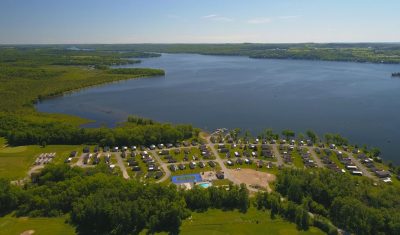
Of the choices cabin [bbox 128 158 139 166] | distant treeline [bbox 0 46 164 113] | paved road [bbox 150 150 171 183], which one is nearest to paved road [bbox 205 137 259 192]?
paved road [bbox 150 150 171 183]

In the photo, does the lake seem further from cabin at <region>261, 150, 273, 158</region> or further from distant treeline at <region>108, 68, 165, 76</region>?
cabin at <region>261, 150, 273, 158</region>

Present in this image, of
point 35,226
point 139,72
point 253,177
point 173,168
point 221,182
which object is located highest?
point 139,72

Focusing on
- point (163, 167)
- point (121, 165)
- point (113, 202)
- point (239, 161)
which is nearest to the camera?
point (113, 202)

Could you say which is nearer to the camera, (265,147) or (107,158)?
(107,158)

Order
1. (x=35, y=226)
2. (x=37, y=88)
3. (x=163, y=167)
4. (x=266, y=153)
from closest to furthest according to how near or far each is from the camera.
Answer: (x=35, y=226) → (x=163, y=167) → (x=266, y=153) → (x=37, y=88)

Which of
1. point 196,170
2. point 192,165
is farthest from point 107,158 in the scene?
point 196,170

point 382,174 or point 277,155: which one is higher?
point 277,155

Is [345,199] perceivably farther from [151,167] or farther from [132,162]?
[132,162]

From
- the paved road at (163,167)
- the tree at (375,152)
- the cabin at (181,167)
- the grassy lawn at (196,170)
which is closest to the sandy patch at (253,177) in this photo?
the grassy lawn at (196,170)
